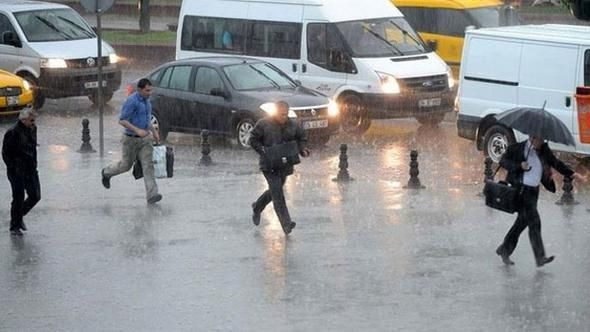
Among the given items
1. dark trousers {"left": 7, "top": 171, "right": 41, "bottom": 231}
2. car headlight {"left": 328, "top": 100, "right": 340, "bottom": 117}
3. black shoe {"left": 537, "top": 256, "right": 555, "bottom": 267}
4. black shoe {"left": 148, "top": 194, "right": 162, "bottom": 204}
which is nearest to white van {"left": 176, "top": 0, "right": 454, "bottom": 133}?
car headlight {"left": 328, "top": 100, "right": 340, "bottom": 117}

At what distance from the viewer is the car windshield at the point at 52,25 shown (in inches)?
1105

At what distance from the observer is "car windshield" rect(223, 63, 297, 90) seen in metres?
22.9

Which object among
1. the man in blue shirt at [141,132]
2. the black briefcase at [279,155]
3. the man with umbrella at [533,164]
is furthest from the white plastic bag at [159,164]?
the man with umbrella at [533,164]

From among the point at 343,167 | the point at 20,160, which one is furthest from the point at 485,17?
the point at 20,160

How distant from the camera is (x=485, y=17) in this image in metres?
29.6

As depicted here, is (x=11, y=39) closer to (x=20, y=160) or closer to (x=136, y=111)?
(x=136, y=111)

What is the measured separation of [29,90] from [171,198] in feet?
28.9

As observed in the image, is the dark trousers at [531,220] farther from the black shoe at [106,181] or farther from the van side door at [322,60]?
the van side door at [322,60]

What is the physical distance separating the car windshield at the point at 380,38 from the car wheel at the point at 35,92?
6.25 metres

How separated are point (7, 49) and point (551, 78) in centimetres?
1190

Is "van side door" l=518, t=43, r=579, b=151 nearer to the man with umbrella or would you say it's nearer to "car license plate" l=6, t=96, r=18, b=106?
the man with umbrella

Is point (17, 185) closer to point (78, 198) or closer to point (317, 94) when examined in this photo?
point (78, 198)

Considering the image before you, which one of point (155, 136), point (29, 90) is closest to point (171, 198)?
point (155, 136)

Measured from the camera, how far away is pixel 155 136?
58.7ft
